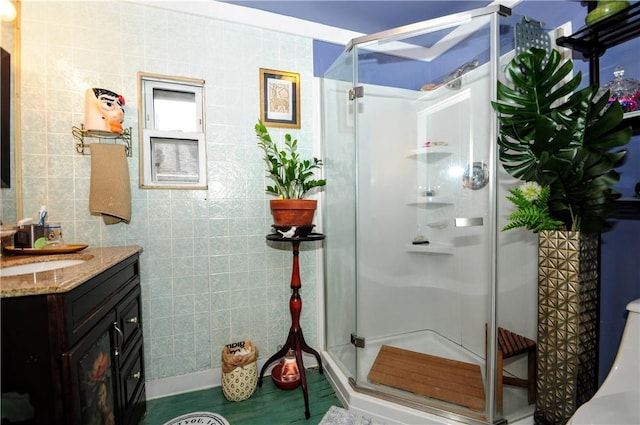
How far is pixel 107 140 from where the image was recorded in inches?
61.1

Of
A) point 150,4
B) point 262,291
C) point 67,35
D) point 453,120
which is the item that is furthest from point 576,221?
point 67,35

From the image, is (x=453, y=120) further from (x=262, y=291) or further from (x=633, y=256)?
(x=262, y=291)

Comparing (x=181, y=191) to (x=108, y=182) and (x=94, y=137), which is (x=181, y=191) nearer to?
(x=108, y=182)

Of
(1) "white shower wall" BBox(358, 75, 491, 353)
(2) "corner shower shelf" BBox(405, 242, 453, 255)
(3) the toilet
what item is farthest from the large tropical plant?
(2) "corner shower shelf" BBox(405, 242, 453, 255)

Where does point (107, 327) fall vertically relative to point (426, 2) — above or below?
below

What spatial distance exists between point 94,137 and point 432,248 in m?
2.34

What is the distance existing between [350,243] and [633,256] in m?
1.33

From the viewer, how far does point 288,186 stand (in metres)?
1.71

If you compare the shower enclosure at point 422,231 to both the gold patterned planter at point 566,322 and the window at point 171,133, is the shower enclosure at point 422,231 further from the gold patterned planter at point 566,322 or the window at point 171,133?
the window at point 171,133

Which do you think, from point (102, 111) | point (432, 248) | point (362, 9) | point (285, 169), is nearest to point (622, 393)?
point (432, 248)

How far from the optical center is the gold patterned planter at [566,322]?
1123 millimetres

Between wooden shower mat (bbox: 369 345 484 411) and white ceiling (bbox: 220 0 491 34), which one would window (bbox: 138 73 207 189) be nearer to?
white ceiling (bbox: 220 0 491 34)

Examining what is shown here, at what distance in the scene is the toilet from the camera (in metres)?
0.86

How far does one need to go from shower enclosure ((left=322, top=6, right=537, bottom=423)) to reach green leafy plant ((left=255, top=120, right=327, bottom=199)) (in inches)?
10.0
